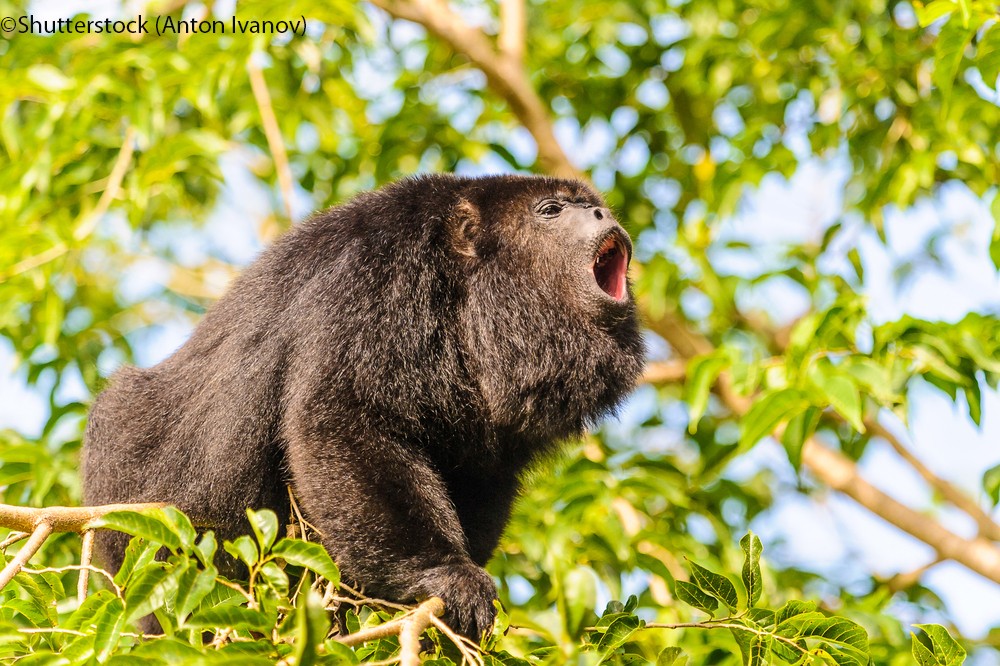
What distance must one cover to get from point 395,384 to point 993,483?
171 centimetres

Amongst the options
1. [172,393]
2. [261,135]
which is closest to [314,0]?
[261,135]

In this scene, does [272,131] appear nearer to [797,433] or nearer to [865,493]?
[797,433]

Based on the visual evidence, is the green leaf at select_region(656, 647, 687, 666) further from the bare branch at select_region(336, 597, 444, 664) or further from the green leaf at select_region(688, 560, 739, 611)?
the bare branch at select_region(336, 597, 444, 664)

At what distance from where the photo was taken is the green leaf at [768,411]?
224cm

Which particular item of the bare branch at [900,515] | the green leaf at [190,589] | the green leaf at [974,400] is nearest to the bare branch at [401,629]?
the green leaf at [190,589]

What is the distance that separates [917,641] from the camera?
59.6 inches

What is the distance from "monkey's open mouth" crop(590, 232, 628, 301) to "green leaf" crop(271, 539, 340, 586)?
1.37m

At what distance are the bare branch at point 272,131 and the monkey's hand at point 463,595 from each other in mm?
1831

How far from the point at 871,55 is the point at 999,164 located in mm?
589

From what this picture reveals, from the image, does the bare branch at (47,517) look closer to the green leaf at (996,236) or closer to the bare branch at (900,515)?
the green leaf at (996,236)

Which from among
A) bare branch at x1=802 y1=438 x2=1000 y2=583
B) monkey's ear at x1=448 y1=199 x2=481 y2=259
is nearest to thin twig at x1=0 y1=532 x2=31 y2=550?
monkey's ear at x1=448 y1=199 x2=481 y2=259

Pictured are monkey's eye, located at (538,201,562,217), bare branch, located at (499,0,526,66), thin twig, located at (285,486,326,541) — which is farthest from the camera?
bare branch, located at (499,0,526,66)

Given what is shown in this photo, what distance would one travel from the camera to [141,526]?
4.22 feet

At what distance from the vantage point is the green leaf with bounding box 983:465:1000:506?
2.45m
